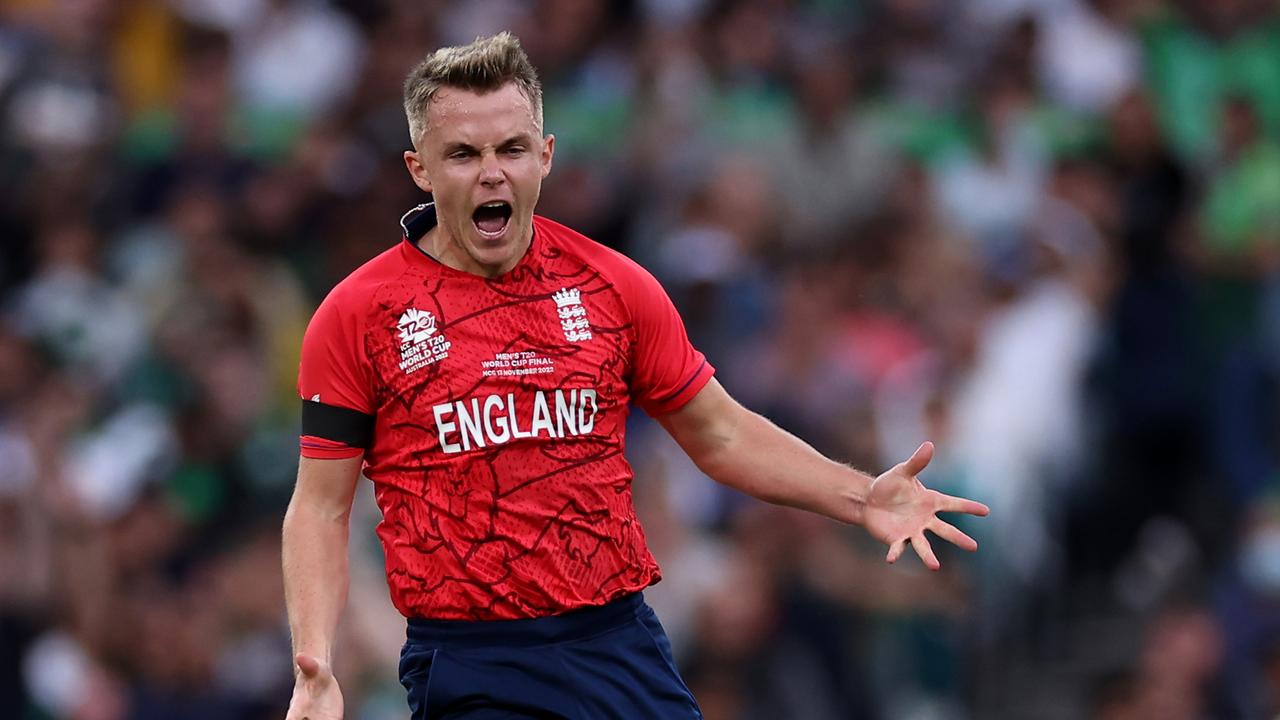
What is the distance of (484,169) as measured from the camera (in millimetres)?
5078

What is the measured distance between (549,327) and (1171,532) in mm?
6185

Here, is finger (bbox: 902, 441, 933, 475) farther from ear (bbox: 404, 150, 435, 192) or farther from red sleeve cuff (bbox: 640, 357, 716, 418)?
ear (bbox: 404, 150, 435, 192)

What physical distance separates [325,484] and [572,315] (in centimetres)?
74

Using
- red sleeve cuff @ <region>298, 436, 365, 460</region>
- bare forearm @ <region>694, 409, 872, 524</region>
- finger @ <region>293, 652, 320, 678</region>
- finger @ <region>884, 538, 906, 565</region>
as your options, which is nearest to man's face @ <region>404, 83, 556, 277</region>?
red sleeve cuff @ <region>298, 436, 365, 460</region>

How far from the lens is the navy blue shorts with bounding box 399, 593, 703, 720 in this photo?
16.6ft

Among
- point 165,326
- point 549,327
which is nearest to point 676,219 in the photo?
point 165,326

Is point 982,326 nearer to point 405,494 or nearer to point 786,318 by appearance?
point 786,318

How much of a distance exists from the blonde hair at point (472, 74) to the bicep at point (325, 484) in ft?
2.71

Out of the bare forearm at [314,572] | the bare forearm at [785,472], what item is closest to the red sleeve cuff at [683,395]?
the bare forearm at [785,472]

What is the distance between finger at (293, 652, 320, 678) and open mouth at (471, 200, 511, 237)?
1.11m

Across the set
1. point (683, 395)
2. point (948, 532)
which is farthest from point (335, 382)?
point (948, 532)

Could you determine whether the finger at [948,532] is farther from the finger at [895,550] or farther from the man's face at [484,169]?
the man's face at [484,169]

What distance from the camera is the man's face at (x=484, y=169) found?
16.7ft

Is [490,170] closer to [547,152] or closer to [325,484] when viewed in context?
[547,152]
